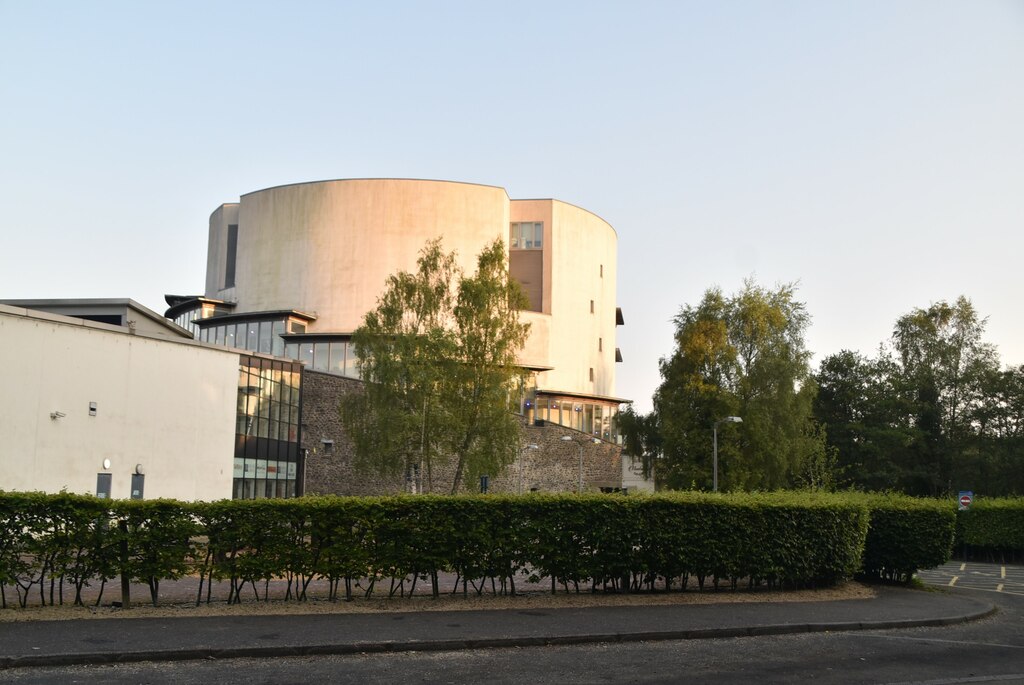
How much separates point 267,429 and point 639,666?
1626 inches

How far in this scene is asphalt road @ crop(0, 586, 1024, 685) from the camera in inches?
418

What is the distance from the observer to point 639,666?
1161cm

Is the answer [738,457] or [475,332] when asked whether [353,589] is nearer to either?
[475,332]

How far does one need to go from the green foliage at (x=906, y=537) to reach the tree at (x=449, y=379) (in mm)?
20388

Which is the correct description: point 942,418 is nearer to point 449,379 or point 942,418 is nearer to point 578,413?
point 578,413

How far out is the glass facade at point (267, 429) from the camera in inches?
1881

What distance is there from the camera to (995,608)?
18906 millimetres

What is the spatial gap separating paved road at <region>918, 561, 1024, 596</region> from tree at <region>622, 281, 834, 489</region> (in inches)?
449

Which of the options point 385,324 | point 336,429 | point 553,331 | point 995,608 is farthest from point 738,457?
point 553,331

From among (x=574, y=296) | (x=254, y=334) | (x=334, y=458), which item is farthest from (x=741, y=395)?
(x=254, y=334)

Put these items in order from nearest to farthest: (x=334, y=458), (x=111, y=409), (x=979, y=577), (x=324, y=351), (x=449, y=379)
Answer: (x=979, y=577), (x=111, y=409), (x=449, y=379), (x=334, y=458), (x=324, y=351)

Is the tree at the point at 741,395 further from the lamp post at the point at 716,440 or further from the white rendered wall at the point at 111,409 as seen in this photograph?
the white rendered wall at the point at 111,409

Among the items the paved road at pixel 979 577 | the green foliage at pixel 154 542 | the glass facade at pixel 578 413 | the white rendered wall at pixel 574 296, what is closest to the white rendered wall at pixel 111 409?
the green foliage at pixel 154 542

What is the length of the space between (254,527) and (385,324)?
27994 mm
